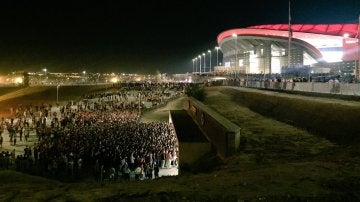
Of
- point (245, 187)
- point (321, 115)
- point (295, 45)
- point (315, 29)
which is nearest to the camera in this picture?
point (245, 187)

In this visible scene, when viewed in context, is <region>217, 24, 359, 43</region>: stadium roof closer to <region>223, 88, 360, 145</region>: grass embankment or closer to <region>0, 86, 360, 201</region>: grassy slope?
<region>223, 88, 360, 145</region>: grass embankment

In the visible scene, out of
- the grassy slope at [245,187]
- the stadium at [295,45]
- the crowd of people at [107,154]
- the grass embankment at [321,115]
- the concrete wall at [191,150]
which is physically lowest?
the crowd of people at [107,154]

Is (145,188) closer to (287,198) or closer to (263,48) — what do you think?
(287,198)

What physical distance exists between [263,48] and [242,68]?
12985mm

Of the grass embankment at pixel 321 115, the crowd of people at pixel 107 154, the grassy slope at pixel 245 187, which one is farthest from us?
the crowd of people at pixel 107 154

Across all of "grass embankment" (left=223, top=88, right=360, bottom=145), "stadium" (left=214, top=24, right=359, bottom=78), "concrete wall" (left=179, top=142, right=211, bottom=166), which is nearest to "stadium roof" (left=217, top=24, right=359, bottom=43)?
"stadium" (left=214, top=24, right=359, bottom=78)

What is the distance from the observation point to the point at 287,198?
21.4 feet

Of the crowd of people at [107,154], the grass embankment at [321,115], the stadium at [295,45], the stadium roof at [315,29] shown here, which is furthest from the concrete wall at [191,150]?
the stadium roof at [315,29]

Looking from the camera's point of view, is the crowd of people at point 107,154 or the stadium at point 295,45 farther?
the stadium at point 295,45

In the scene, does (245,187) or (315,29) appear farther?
(315,29)

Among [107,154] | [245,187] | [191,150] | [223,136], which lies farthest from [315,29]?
[245,187]

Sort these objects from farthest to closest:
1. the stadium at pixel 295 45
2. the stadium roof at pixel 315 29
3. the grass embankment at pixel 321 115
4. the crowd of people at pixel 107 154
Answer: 1. the stadium roof at pixel 315 29
2. the stadium at pixel 295 45
3. the crowd of people at pixel 107 154
4. the grass embankment at pixel 321 115

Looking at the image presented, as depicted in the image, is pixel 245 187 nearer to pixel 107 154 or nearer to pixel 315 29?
pixel 107 154

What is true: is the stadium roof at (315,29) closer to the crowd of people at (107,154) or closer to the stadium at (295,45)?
the stadium at (295,45)
